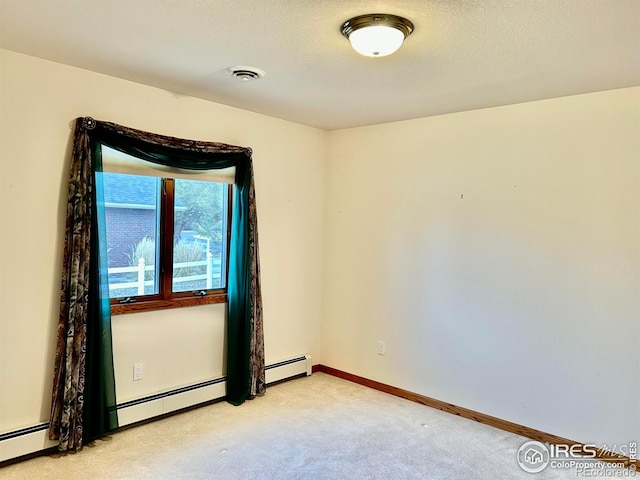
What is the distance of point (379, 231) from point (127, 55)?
7.75ft

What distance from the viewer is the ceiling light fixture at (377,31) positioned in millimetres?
1874

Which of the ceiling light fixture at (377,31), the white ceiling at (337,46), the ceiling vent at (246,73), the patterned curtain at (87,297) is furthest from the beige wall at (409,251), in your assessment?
the ceiling light fixture at (377,31)

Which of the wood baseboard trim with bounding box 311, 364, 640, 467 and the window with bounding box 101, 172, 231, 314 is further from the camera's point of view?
the window with bounding box 101, 172, 231, 314

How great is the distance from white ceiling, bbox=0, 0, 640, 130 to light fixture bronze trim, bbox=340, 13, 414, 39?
33 mm

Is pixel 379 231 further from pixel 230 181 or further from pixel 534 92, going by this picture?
pixel 534 92

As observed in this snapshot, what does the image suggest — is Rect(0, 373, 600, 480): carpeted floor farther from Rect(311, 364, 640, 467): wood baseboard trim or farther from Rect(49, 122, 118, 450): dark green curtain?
Rect(49, 122, 118, 450): dark green curtain

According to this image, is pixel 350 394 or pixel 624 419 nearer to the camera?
pixel 624 419

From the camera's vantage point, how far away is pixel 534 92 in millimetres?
2857

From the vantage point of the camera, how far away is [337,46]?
2.21 m

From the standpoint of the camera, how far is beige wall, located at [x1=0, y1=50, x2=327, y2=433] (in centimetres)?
252

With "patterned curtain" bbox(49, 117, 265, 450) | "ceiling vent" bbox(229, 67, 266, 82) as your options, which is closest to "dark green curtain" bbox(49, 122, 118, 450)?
"patterned curtain" bbox(49, 117, 265, 450)

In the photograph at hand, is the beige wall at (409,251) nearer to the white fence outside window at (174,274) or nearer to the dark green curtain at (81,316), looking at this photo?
the dark green curtain at (81,316)

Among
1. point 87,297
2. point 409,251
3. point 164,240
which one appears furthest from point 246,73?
point 409,251

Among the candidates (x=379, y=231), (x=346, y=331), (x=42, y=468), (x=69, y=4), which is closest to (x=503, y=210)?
Answer: (x=379, y=231)
